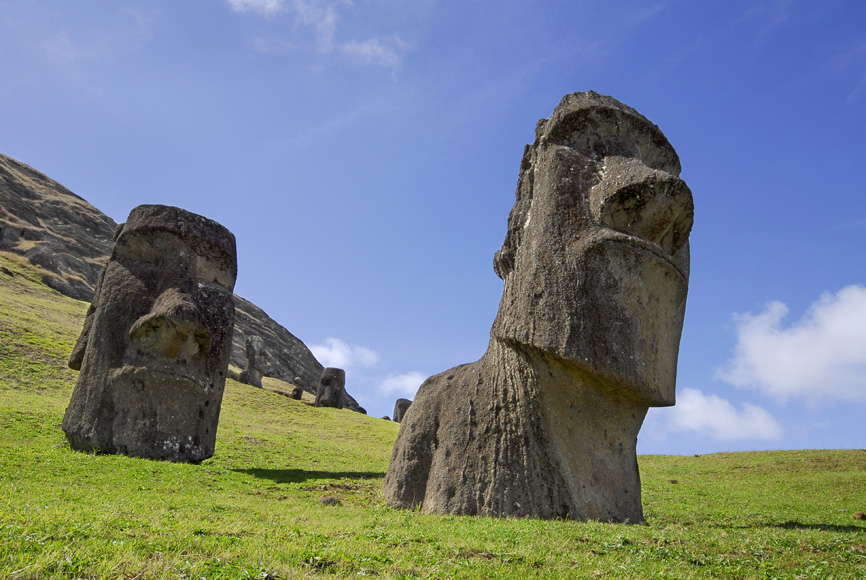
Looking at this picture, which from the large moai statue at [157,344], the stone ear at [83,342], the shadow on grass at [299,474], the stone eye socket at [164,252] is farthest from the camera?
the stone ear at [83,342]

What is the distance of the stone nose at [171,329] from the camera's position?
13719 millimetres

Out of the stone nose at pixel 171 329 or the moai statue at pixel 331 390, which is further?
the moai statue at pixel 331 390

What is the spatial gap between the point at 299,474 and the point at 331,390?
31402 mm

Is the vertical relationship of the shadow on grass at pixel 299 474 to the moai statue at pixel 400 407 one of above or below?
below

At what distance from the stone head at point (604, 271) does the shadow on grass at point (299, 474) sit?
6.35 meters

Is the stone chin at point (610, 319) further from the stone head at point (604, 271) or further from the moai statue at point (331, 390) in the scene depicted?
the moai statue at point (331, 390)

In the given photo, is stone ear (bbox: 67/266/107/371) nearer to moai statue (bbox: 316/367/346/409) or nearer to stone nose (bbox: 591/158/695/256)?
stone nose (bbox: 591/158/695/256)

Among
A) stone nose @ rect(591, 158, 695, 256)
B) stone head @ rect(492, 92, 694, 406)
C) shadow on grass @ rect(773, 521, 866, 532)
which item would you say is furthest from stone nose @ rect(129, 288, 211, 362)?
shadow on grass @ rect(773, 521, 866, 532)

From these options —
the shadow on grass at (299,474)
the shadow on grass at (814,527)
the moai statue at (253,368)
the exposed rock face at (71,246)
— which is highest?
the exposed rock face at (71,246)

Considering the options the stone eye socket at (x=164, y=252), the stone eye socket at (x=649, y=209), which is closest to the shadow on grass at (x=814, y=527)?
the stone eye socket at (x=649, y=209)

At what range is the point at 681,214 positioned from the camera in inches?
334

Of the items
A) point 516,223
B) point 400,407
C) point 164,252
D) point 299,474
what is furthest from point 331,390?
point 516,223

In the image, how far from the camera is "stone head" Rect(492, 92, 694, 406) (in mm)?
7930

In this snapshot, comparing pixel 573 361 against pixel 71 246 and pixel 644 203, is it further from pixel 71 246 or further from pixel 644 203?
pixel 71 246
